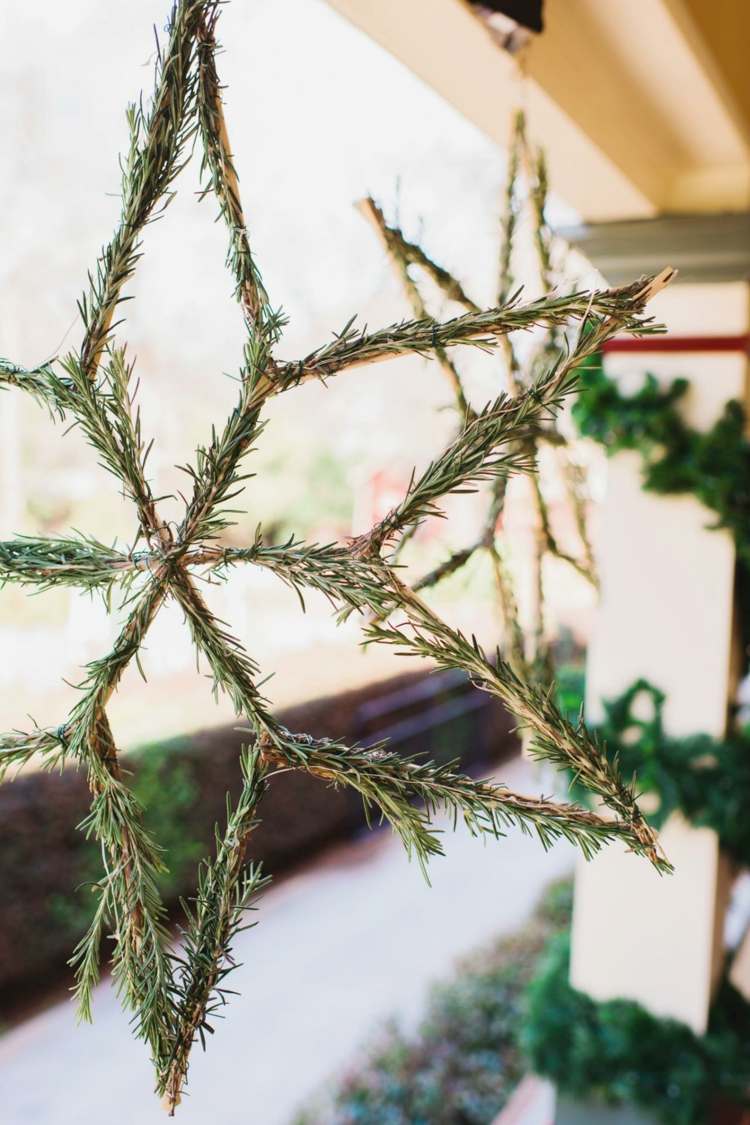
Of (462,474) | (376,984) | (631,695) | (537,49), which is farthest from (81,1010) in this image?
(376,984)

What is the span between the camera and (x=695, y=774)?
1.78 m

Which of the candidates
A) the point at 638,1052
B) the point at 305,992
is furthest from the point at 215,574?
the point at 305,992

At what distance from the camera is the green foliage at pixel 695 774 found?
1752mm

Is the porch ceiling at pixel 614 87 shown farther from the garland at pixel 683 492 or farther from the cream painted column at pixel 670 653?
the garland at pixel 683 492

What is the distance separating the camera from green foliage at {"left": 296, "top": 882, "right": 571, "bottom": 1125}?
285 centimetres

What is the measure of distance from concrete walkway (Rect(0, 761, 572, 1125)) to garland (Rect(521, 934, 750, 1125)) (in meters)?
0.46

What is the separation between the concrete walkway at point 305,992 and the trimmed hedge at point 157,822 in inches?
6.4

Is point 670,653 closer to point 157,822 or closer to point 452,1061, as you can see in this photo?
point 452,1061

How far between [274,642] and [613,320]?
473cm

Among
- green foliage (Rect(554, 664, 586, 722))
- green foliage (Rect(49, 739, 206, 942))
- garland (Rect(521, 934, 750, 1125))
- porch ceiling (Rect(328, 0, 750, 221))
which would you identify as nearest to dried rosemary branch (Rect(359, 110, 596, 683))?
porch ceiling (Rect(328, 0, 750, 221))

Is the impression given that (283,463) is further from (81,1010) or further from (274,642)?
(81,1010)

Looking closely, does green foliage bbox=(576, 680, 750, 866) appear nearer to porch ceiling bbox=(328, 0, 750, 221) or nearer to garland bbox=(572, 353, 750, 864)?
garland bbox=(572, 353, 750, 864)

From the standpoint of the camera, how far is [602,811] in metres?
1.70

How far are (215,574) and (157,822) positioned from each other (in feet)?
10.1
